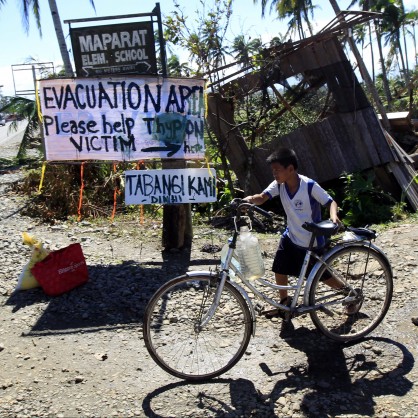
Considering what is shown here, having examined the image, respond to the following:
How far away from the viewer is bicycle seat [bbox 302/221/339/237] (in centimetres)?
364

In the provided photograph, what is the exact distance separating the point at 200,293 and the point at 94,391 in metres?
0.99

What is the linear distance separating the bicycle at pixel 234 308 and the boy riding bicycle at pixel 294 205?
0.14 metres

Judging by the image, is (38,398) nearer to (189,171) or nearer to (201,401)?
(201,401)

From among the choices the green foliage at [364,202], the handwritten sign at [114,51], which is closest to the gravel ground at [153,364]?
the handwritten sign at [114,51]

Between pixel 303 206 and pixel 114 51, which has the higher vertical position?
pixel 114 51

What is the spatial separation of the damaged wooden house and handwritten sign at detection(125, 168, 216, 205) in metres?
3.26

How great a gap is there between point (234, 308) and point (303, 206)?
0.94 m

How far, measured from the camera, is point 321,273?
3.84 m

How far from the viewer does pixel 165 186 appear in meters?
6.00

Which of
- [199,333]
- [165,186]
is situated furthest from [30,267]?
[199,333]

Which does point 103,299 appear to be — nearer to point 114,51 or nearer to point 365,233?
point 365,233

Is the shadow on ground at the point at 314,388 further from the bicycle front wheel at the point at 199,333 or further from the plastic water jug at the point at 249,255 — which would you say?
the plastic water jug at the point at 249,255

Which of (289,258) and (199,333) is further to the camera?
(289,258)

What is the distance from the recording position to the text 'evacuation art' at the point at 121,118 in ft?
19.3
